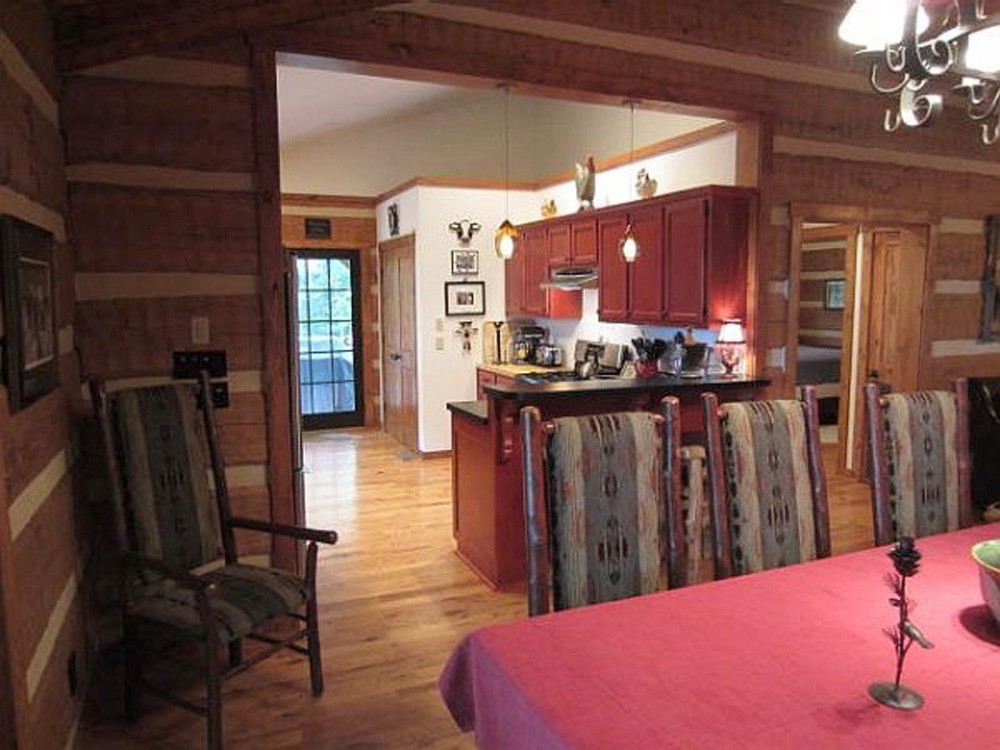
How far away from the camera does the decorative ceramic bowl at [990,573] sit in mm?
1468

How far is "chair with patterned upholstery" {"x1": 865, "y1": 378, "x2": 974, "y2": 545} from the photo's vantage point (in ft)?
7.70

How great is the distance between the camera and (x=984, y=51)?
2037 mm

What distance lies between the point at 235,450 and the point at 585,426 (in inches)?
66.5

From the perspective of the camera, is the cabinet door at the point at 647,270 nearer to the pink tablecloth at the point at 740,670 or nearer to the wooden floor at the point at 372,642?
the wooden floor at the point at 372,642

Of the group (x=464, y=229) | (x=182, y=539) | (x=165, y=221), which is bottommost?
(x=182, y=539)

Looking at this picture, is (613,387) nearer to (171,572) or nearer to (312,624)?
(312,624)

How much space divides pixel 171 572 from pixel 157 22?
1814 millimetres

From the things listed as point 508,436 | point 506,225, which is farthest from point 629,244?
point 508,436

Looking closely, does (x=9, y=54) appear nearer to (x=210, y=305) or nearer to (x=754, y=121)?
(x=210, y=305)

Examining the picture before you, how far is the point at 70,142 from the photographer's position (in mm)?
2672

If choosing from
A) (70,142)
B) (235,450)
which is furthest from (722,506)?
(70,142)

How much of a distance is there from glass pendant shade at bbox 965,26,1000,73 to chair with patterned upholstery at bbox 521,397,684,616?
1317mm

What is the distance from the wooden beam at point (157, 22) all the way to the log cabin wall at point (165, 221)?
160mm

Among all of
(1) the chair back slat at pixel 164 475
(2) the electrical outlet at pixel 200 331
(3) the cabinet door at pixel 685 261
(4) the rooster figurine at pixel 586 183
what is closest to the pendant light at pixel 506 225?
(4) the rooster figurine at pixel 586 183
